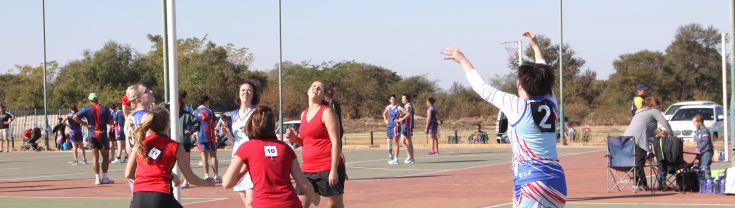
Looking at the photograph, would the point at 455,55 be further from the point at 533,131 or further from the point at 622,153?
the point at 622,153

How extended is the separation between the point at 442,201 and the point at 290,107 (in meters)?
57.7

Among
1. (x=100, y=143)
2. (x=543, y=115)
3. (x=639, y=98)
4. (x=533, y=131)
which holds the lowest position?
(x=100, y=143)

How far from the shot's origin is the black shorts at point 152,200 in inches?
323

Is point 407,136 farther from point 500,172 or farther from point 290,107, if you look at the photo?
point 290,107

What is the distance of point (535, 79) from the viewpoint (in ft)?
24.0

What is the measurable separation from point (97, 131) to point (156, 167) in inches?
501

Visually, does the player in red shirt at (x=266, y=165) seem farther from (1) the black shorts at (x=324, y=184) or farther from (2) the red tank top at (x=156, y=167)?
(1) the black shorts at (x=324, y=184)

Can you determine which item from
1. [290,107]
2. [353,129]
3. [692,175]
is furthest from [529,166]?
[290,107]

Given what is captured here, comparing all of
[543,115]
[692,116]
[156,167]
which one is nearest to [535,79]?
[543,115]

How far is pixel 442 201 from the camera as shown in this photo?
48.7ft

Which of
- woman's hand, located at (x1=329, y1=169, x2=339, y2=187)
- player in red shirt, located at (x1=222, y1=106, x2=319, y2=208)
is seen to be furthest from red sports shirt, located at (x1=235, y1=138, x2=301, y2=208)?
woman's hand, located at (x1=329, y1=169, x2=339, y2=187)

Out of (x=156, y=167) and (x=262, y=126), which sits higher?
(x=262, y=126)

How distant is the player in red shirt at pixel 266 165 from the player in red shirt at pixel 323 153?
6.90 ft

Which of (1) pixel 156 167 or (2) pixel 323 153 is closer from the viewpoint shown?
(1) pixel 156 167
